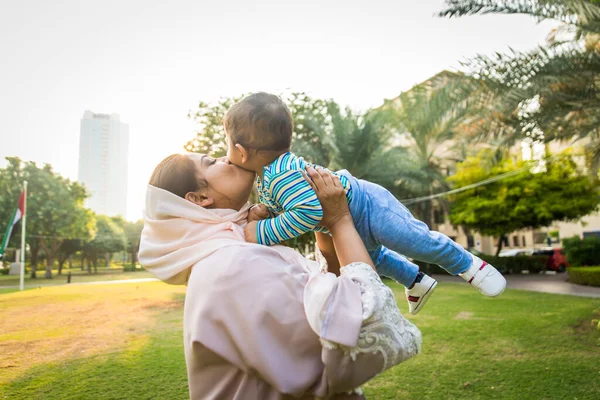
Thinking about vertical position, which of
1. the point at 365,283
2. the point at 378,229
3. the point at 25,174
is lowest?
the point at 365,283

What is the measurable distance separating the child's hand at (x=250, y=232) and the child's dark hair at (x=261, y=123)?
0.44 m

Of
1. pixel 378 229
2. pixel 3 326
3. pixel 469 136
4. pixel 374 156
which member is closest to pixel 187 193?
pixel 378 229

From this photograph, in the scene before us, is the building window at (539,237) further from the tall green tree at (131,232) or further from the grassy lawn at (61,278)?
the tall green tree at (131,232)

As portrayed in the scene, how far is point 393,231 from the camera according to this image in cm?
222

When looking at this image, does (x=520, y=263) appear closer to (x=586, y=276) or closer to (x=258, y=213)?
(x=586, y=276)

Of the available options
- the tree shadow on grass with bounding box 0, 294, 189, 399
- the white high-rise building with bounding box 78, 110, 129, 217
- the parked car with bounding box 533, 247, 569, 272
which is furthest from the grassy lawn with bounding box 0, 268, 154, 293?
the white high-rise building with bounding box 78, 110, 129, 217

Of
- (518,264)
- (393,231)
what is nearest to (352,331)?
(393,231)

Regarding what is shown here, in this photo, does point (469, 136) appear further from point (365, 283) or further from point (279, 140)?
point (365, 283)

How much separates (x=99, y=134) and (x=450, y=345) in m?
176

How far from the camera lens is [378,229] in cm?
222

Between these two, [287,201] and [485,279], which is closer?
[287,201]

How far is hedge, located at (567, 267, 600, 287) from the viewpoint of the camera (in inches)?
625

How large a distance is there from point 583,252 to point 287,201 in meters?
22.4

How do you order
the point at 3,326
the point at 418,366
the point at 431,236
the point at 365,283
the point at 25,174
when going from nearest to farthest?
the point at 365,283 < the point at 431,236 < the point at 418,366 < the point at 3,326 < the point at 25,174
